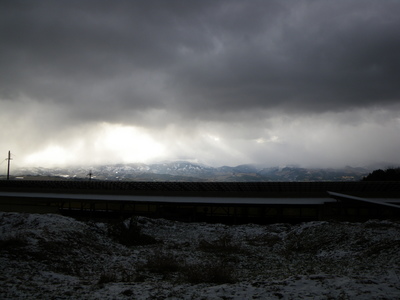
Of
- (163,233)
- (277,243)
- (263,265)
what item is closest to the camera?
(263,265)

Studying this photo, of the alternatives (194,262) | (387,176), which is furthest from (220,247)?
(387,176)

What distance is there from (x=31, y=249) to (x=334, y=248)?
14.5m

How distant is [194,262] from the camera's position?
1391 centimetres

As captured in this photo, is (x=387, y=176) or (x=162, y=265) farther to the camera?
(x=387, y=176)

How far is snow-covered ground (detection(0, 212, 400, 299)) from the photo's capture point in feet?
28.6

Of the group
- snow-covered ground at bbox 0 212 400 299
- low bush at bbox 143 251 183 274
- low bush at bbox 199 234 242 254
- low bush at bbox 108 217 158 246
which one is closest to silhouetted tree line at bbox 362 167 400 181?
snow-covered ground at bbox 0 212 400 299

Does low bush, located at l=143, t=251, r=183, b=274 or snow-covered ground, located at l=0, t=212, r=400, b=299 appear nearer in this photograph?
snow-covered ground, located at l=0, t=212, r=400, b=299

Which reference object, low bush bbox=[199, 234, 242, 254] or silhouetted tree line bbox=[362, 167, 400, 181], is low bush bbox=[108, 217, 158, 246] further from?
silhouetted tree line bbox=[362, 167, 400, 181]

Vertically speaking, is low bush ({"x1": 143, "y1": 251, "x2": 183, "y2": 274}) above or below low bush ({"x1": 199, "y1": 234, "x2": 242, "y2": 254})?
above

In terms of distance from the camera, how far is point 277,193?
3697 cm

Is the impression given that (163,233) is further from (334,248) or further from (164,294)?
(164,294)

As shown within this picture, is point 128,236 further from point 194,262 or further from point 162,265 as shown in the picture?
point 162,265

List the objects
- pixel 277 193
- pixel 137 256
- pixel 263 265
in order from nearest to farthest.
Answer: pixel 263 265
pixel 137 256
pixel 277 193

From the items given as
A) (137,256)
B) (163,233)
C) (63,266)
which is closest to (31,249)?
(63,266)
